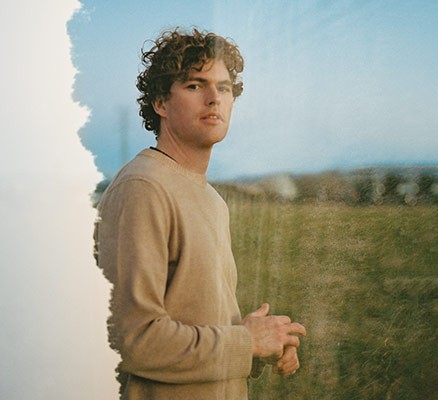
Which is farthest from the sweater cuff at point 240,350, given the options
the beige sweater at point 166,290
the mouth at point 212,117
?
the mouth at point 212,117

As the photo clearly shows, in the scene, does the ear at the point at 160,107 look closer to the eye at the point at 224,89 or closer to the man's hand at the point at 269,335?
the eye at the point at 224,89

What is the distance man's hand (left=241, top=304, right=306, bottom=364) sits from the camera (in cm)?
108

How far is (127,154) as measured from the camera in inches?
45.6

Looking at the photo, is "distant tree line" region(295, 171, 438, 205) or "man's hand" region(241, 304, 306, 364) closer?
"man's hand" region(241, 304, 306, 364)

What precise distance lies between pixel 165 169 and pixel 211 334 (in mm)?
299

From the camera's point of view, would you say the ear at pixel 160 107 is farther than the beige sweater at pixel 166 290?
Yes

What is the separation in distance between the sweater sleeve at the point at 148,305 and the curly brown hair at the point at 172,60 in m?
0.19

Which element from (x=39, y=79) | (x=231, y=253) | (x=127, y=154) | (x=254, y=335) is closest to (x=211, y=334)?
(x=254, y=335)

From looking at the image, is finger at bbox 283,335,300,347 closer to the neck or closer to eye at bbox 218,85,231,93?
the neck

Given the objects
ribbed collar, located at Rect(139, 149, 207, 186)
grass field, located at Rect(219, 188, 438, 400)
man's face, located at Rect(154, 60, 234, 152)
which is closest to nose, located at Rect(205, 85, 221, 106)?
man's face, located at Rect(154, 60, 234, 152)

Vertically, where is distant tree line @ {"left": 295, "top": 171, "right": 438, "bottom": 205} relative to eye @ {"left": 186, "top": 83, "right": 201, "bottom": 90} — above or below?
below

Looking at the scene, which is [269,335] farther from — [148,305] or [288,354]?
[148,305]

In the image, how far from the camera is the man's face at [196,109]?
109 centimetres

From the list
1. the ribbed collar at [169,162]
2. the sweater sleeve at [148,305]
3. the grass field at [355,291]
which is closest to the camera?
the sweater sleeve at [148,305]
